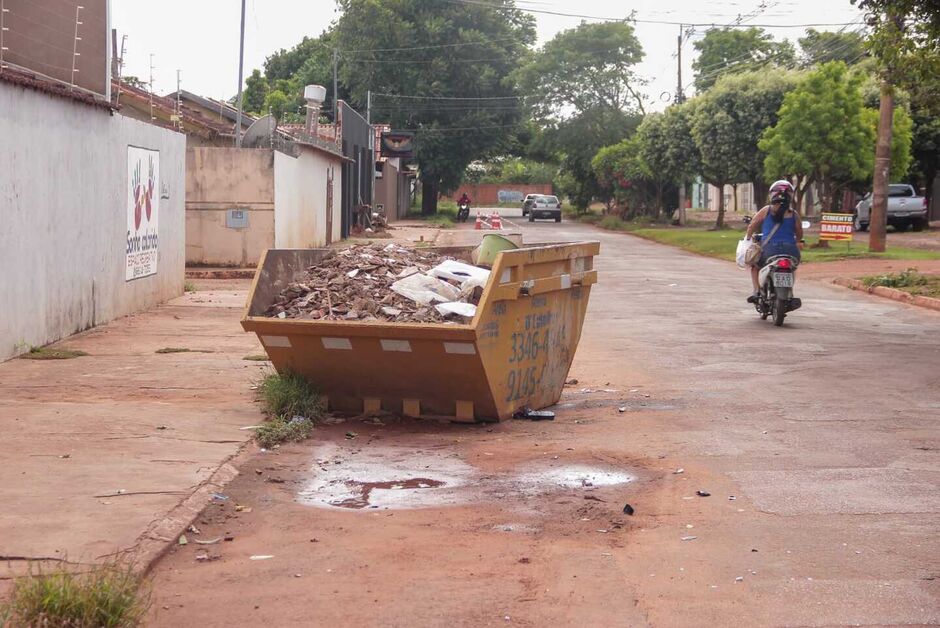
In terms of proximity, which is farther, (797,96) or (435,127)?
(435,127)

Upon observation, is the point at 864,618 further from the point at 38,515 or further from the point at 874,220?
the point at 874,220

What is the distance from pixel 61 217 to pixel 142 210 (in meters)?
3.37

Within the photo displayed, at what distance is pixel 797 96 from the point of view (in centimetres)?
3194

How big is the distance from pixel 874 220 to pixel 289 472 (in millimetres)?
24323

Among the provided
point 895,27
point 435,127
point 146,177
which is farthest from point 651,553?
point 435,127

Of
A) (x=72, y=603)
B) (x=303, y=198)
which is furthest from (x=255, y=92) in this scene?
(x=72, y=603)

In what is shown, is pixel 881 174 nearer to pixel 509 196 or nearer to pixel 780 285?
pixel 780 285

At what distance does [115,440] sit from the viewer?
727 cm

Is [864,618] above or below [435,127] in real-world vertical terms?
below

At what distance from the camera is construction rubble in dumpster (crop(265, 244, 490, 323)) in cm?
811

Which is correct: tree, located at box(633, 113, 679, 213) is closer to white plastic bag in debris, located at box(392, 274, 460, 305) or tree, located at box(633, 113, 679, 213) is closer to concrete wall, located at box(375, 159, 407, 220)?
concrete wall, located at box(375, 159, 407, 220)

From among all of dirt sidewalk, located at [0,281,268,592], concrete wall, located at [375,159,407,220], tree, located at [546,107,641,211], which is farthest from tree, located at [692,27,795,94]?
dirt sidewalk, located at [0,281,268,592]

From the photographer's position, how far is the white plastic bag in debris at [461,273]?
8.59 m

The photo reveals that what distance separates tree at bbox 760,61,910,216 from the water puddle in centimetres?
2648
